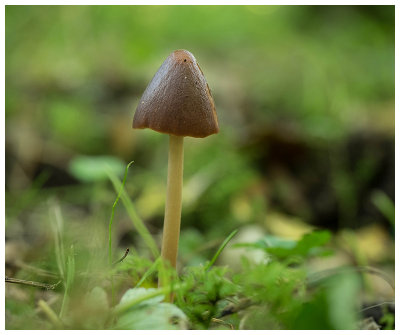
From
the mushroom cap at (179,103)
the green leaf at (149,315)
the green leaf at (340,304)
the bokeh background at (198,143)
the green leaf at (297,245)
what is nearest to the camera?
the green leaf at (340,304)

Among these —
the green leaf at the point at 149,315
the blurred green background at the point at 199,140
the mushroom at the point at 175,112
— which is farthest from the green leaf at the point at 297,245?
the green leaf at the point at 149,315

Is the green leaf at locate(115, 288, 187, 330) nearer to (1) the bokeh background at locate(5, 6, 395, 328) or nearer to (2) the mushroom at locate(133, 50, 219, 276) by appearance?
(2) the mushroom at locate(133, 50, 219, 276)

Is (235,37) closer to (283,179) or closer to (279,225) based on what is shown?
(283,179)

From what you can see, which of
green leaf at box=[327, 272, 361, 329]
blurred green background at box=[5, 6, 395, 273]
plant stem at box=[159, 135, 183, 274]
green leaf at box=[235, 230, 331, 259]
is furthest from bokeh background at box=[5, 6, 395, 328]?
green leaf at box=[327, 272, 361, 329]

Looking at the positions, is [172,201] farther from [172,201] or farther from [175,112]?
[175,112]

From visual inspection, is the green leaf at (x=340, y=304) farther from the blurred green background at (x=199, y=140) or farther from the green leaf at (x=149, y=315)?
the blurred green background at (x=199, y=140)

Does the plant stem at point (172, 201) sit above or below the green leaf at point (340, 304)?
above

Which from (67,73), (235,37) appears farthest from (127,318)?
(235,37)
